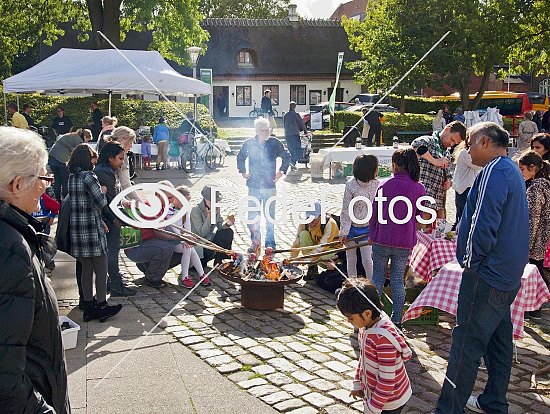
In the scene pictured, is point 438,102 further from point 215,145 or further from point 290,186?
point 290,186

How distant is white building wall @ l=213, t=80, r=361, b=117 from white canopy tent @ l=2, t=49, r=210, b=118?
2965 centimetres

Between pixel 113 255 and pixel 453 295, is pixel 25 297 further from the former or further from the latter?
pixel 113 255

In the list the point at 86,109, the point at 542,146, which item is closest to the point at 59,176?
the point at 542,146

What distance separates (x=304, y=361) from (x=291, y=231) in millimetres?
5592

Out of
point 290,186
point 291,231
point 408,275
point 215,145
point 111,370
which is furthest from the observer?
point 215,145

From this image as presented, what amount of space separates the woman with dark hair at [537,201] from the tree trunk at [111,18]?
21294mm

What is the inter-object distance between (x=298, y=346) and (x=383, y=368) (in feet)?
7.41

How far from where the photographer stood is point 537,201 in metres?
6.98

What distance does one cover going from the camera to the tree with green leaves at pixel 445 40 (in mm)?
28859

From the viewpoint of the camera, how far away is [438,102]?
39.2 metres

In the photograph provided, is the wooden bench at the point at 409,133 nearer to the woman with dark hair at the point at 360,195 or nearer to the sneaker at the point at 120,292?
the woman with dark hair at the point at 360,195

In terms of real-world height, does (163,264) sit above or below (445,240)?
below

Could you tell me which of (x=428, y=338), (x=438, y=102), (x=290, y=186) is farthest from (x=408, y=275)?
(x=438, y=102)

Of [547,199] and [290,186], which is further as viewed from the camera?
[290,186]
